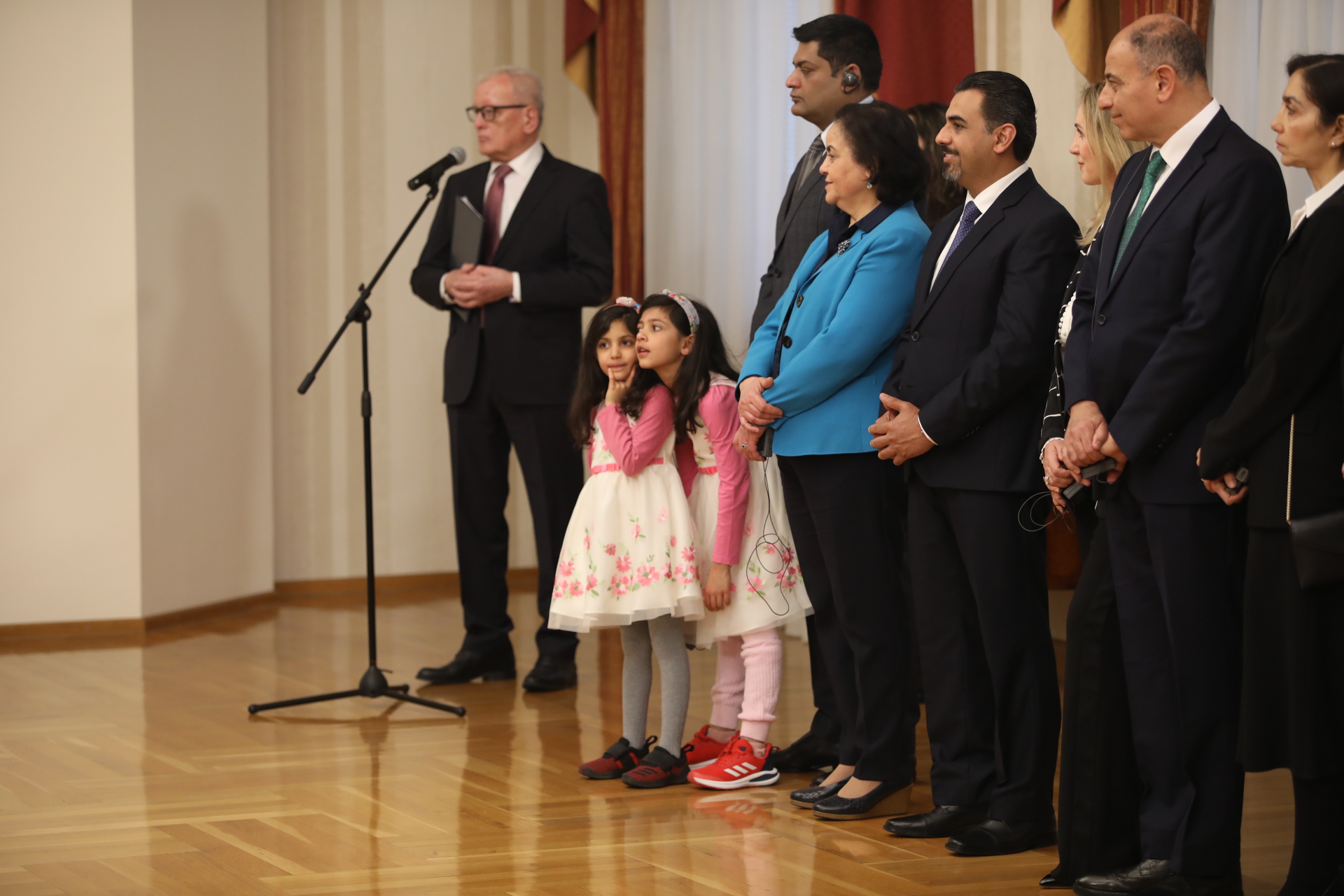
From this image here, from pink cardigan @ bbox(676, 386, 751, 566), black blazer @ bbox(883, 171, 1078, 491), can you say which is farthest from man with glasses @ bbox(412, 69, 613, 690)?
black blazer @ bbox(883, 171, 1078, 491)

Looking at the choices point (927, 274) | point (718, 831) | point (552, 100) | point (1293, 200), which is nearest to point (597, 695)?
point (718, 831)

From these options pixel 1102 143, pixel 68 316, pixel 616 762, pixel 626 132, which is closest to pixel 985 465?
pixel 1102 143

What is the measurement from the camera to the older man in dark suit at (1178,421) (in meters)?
2.41

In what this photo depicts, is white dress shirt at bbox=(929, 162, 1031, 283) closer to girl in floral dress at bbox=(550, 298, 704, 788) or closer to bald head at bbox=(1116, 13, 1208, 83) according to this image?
bald head at bbox=(1116, 13, 1208, 83)

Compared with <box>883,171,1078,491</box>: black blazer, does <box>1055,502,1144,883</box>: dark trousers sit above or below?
below

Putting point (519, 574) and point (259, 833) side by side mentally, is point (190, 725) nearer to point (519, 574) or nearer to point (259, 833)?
point (259, 833)

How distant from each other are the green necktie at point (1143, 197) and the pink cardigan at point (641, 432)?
130cm

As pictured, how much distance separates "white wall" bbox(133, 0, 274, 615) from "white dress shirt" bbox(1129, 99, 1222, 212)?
174 inches

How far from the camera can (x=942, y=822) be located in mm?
2963

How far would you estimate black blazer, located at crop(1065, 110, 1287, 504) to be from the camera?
240 cm

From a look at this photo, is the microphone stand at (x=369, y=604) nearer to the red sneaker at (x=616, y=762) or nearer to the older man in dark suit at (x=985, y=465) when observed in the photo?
the red sneaker at (x=616, y=762)

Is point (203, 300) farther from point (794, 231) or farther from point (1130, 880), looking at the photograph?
point (1130, 880)

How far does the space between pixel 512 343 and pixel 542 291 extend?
0.65 feet

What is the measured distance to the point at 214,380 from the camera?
20.5 feet
